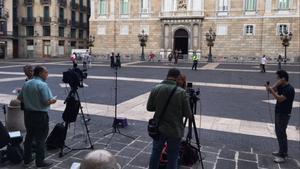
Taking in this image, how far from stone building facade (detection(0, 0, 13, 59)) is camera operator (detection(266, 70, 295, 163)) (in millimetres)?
46559

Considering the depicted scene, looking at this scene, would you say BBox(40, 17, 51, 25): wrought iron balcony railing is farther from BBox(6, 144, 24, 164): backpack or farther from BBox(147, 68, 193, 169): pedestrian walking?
BBox(147, 68, 193, 169): pedestrian walking

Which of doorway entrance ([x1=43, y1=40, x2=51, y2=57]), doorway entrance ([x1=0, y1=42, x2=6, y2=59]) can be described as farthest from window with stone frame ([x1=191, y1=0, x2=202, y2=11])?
doorway entrance ([x1=0, y1=42, x2=6, y2=59])

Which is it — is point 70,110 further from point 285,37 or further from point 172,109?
point 285,37

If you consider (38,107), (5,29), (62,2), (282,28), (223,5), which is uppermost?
(62,2)

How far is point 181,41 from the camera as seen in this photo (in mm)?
46531

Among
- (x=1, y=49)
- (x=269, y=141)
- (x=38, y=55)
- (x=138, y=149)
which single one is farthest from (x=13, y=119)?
(x=38, y=55)

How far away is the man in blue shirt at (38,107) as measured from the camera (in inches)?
194

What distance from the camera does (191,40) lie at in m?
44.5

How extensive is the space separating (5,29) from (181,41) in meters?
26.8

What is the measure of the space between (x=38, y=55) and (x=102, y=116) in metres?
46.8

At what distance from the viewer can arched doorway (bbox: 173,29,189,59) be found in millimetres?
45594

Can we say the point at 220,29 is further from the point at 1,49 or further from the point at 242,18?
the point at 1,49

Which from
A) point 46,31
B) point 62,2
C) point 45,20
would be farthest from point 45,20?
point 62,2

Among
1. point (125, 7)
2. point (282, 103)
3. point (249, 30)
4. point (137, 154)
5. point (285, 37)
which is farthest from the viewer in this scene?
point (125, 7)
